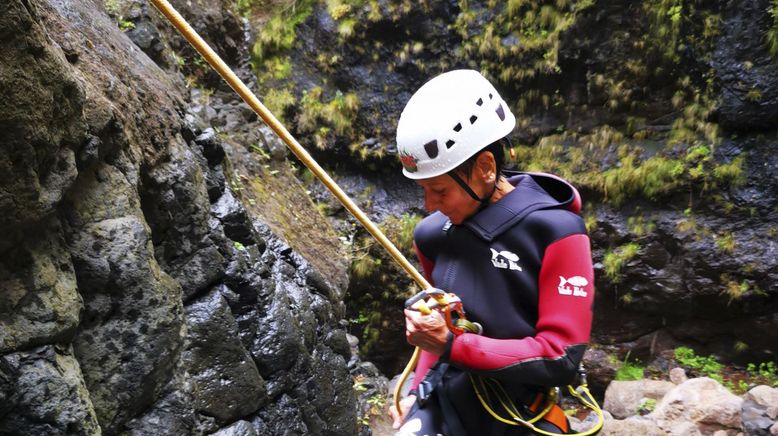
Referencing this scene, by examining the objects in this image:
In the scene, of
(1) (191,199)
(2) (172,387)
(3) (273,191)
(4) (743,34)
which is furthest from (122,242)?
(4) (743,34)

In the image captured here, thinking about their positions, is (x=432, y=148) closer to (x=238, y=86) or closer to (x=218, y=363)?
(x=238, y=86)

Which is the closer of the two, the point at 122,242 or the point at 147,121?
the point at 122,242

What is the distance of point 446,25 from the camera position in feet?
30.2

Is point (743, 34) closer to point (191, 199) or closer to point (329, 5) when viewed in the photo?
point (329, 5)

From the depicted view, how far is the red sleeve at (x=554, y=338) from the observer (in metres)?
1.82

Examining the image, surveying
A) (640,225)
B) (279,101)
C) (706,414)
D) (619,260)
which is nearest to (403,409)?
(706,414)

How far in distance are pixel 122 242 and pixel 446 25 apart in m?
8.03

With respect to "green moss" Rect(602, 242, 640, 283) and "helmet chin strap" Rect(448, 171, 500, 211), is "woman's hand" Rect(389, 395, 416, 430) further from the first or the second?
"green moss" Rect(602, 242, 640, 283)

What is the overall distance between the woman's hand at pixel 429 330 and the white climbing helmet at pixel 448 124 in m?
0.50

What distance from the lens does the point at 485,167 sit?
2.04 meters

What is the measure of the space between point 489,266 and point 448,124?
51 centimetres

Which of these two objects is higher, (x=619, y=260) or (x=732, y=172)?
(x=732, y=172)

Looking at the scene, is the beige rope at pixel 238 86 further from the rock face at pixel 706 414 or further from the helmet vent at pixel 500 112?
the rock face at pixel 706 414

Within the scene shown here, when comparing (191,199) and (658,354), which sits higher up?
(191,199)
